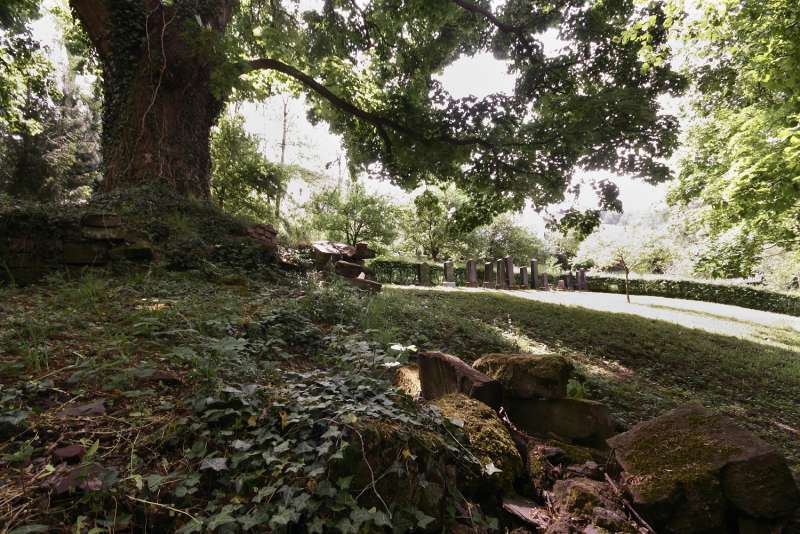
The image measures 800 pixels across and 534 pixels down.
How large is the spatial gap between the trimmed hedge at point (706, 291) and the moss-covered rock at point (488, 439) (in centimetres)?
2930

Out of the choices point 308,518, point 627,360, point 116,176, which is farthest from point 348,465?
point 116,176

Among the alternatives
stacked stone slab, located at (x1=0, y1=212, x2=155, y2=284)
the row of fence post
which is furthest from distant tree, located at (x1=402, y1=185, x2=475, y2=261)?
stacked stone slab, located at (x1=0, y1=212, x2=155, y2=284)

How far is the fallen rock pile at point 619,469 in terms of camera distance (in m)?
2.05

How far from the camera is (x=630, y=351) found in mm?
7477

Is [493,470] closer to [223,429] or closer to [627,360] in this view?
[223,429]

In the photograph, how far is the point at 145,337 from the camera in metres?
3.24

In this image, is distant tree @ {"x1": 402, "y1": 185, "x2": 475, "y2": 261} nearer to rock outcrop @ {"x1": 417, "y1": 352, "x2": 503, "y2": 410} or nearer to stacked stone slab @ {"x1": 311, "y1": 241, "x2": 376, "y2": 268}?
stacked stone slab @ {"x1": 311, "y1": 241, "x2": 376, "y2": 268}

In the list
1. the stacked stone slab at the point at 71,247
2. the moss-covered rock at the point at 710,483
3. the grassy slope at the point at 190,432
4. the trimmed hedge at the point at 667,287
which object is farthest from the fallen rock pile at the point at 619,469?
the trimmed hedge at the point at 667,287

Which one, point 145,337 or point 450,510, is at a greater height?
point 145,337

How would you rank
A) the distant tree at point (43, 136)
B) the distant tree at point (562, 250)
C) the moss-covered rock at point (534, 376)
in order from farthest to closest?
1. the distant tree at point (562, 250)
2. the distant tree at point (43, 136)
3. the moss-covered rock at point (534, 376)

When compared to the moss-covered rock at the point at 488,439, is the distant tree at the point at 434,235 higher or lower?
higher

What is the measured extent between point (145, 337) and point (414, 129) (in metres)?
8.05

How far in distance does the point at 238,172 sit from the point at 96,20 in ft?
27.5

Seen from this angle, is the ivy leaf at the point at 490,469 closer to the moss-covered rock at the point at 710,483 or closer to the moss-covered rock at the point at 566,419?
the moss-covered rock at the point at 710,483
